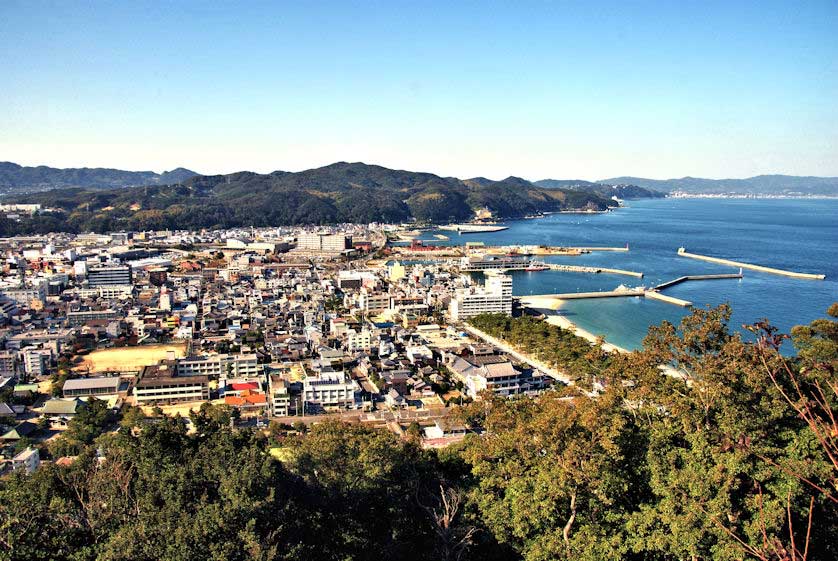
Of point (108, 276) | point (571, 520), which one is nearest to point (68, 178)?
point (108, 276)

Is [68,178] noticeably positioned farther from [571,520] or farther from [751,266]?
[571,520]

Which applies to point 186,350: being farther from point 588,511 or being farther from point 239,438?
point 588,511

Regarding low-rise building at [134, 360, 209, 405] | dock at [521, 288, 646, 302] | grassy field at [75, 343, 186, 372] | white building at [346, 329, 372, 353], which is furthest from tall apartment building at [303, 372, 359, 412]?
dock at [521, 288, 646, 302]

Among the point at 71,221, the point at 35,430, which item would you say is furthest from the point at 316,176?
the point at 35,430

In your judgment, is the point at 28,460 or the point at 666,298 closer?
→ the point at 28,460

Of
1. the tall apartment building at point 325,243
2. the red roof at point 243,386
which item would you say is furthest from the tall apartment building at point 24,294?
the tall apartment building at point 325,243

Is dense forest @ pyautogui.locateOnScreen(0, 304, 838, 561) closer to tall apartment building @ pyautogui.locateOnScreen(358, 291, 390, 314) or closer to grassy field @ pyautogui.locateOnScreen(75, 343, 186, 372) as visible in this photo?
grassy field @ pyautogui.locateOnScreen(75, 343, 186, 372)
